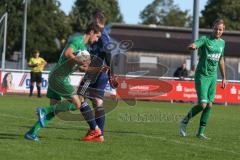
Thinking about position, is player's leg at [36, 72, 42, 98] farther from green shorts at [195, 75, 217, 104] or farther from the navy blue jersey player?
the navy blue jersey player

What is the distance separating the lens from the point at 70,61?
9180 millimetres

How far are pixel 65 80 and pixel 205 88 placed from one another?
2.76 metres

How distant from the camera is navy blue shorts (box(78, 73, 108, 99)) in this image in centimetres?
1016

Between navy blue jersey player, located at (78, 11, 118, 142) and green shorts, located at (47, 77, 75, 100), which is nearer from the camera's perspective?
green shorts, located at (47, 77, 75, 100)

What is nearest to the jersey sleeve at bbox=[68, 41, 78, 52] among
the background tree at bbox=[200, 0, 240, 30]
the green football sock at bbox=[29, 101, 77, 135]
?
the green football sock at bbox=[29, 101, 77, 135]

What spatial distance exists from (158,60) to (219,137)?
133 feet

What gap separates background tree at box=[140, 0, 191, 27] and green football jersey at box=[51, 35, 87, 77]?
384 ft

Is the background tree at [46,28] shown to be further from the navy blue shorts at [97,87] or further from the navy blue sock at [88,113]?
the navy blue sock at [88,113]

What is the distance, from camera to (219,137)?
1138cm

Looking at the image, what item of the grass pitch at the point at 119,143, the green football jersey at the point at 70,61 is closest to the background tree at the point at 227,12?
the grass pitch at the point at 119,143

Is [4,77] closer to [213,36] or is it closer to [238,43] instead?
[213,36]

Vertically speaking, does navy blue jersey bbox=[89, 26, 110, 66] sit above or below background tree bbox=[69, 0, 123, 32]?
below

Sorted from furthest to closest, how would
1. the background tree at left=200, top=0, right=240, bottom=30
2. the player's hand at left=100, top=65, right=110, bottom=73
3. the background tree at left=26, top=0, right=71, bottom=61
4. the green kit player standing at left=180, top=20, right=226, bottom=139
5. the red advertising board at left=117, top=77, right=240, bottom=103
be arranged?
the background tree at left=200, top=0, right=240, bottom=30
the background tree at left=26, top=0, right=71, bottom=61
the red advertising board at left=117, top=77, right=240, bottom=103
the green kit player standing at left=180, top=20, right=226, bottom=139
the player's hand at left=100, top=65, right=110, bottom=73

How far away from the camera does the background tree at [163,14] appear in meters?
127
